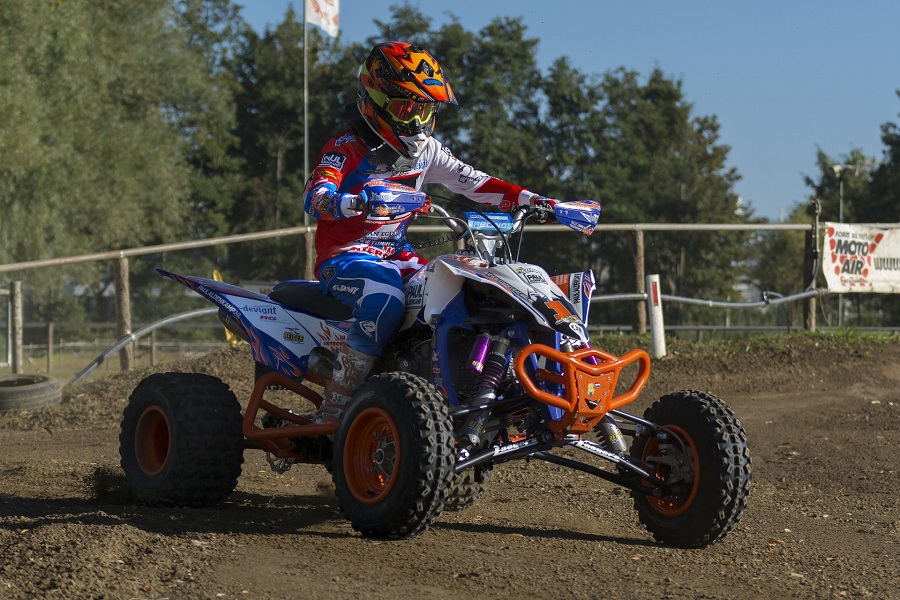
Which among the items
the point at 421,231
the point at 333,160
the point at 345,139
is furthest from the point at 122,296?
the point at 333,160

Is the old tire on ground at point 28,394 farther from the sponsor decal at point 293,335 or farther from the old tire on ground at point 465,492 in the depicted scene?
the old tire on ground at point 465,492

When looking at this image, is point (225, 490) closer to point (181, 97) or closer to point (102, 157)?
point (102, 157)

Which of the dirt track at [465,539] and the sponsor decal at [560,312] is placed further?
the sponsor decal at [560,312]

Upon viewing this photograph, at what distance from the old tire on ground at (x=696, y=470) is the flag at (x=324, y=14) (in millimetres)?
22473

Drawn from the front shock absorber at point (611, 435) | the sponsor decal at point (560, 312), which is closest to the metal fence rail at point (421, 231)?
the front shock absorber at point (611, 435)

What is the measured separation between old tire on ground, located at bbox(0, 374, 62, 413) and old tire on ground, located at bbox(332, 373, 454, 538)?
6317mm

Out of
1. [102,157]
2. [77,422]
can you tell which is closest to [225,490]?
[77,422]

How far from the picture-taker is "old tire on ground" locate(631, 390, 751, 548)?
495 cm

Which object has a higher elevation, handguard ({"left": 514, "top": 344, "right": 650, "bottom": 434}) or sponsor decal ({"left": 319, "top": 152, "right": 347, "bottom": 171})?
sponsor decal ({"left": 319, "top": 152, "right": 347, "bottom": 171})

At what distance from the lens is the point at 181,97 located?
1462 inches

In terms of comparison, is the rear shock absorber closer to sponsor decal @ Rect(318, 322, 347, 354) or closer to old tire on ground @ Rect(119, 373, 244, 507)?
sponsor decal @ Rect(318, 322, 347, 354)

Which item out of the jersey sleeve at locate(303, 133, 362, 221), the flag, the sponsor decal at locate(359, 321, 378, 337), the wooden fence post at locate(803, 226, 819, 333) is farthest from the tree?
the sponsor decal at locate(359, 321, 378, 337)

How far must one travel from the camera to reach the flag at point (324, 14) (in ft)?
86.6

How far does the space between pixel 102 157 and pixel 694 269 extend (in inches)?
689
